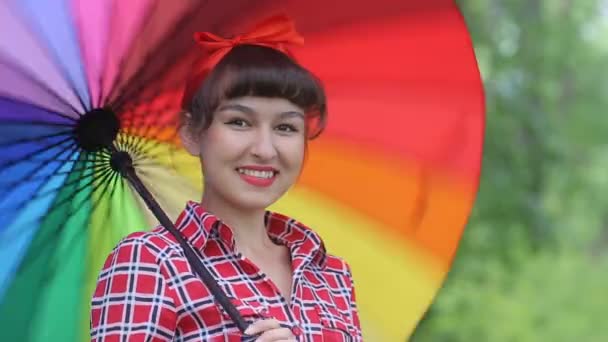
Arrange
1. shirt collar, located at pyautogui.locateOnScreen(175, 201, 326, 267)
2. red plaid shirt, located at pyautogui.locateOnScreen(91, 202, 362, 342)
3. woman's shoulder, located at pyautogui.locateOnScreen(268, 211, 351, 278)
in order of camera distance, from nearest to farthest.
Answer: red plaid shirt, located at pyautogui.locateOnScreen(91, 202, 362, 342)
shirt collar, located at pyautogui.locateOnScreen(175, 201, 326, 267)
woman's shoulder, located at pyautogui.locateOnScreen(268, 211, 351, 278)

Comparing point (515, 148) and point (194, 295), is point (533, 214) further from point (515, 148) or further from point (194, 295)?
point (194, 295)

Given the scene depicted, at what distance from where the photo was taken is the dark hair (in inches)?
77.1

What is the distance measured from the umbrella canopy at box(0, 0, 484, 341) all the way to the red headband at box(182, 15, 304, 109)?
6cm

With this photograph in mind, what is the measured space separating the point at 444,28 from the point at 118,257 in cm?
80

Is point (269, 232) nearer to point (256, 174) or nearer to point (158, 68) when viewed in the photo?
point (256, 174)

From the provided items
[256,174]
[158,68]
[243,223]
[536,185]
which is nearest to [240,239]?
[243,223]

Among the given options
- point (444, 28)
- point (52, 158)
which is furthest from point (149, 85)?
point (444, 28)

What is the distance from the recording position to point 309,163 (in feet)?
7.43

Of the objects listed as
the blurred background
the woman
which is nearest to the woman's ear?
the woman

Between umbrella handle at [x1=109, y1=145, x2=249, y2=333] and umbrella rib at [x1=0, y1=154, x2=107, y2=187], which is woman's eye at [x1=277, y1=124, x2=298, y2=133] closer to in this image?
umbrella handle at [x1=109, y1=145, x2=249, y2=333]

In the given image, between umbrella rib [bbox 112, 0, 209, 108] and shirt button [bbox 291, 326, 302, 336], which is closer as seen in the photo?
shirt button [bbox 291, 326, 302, 336]

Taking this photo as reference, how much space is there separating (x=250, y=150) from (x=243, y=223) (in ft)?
0.50

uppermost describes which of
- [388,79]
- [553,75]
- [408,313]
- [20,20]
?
[553,75]

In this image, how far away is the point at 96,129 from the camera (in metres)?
2.06
